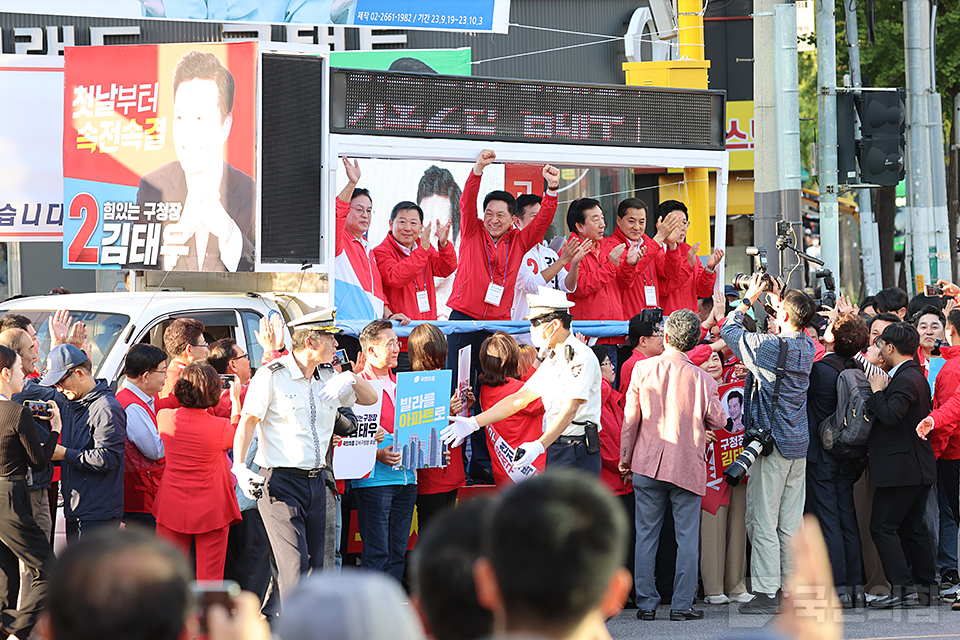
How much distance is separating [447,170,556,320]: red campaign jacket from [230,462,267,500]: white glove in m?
3.58

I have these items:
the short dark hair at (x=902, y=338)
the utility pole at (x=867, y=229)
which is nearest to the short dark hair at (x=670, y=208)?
the short dark hair at (x=902, y=338)

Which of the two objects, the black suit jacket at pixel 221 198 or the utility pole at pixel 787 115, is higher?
the utility pole at pixel 787 115

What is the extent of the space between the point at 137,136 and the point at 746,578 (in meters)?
5.51

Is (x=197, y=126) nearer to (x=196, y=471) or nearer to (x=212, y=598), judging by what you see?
(x=196, y=471)

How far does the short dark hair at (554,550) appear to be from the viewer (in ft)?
6.20

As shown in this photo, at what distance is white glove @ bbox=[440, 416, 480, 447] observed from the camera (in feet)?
22.7

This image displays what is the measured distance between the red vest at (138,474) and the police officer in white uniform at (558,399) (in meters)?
1.74

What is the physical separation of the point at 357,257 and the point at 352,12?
573 cm

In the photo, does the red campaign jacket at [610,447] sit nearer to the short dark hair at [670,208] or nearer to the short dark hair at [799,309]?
the short dark hair at [799,309]

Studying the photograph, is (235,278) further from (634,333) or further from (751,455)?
(751,455)

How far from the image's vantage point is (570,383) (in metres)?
6.91

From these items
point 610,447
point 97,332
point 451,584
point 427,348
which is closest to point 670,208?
point 610,447

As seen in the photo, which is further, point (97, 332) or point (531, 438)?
point (97, 332)

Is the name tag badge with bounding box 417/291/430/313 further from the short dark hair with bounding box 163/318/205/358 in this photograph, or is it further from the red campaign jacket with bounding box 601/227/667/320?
the short dark hair with bounding box 163/318/205/358
